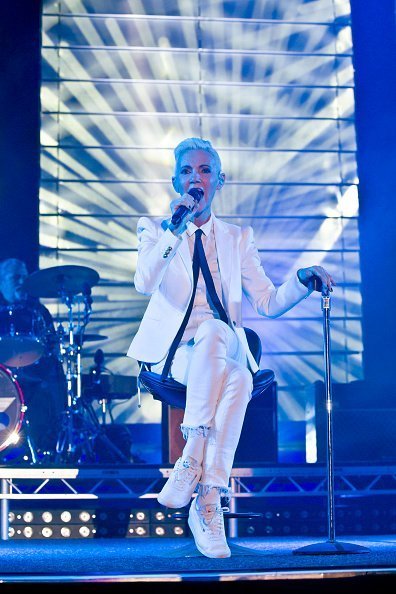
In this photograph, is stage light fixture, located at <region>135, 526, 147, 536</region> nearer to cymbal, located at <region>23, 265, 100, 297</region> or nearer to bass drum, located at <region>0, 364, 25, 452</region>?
bass drum, located at <region>0, 364, 25, 452</region>

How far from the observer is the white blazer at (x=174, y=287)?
3.14 meters

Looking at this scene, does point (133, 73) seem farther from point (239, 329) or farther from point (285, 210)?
point (239, 329)

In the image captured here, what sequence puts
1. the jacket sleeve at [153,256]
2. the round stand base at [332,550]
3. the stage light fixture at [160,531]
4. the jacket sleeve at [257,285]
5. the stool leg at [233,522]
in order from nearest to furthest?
the round stand base at [332,550] < the jacket sleeve at [153,256] < the jacket sleeve at [257,285] < the stool leg at [233,522] < the stage light fixture at [160,531]

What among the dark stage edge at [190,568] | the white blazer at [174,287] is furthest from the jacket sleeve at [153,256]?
the dark stage edge at [190,568]

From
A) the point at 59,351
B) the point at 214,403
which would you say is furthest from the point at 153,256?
the point at 59,351

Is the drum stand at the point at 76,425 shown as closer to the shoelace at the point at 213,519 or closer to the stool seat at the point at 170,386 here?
the stool seat at the point at 170,386

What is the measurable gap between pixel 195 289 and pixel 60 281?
89.8 inches

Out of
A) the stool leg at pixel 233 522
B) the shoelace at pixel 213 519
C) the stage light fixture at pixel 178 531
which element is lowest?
the stage light fixture at pixel 178 531

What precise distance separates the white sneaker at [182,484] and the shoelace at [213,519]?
0.23 ft

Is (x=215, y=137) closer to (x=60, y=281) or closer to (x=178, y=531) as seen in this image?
(x=60, y=281)

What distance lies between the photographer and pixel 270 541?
3779 millimetres

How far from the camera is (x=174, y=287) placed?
3.25 meters

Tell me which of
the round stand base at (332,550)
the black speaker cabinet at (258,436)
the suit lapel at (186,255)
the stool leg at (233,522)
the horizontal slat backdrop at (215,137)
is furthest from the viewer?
the horizontal slat backdrop at (215,137)

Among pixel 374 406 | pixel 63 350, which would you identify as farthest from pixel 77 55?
pixel 374 406
